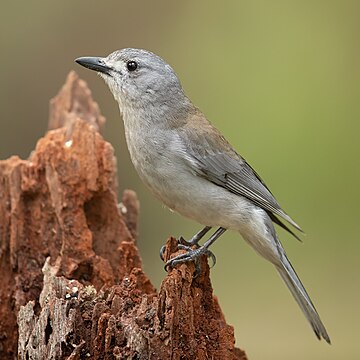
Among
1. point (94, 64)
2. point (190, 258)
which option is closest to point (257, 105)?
point (94, 64)

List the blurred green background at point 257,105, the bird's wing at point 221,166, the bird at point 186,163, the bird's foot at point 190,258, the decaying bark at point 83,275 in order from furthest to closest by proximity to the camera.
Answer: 1. the blurred green background at point 257,105
2. the bird's wing at point 221,166
3. the bird at point 186,163
4. the bird's foot at point 190,258
5. the decaying bark at point 83,275

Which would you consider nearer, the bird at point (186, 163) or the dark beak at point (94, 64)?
the bird at point (186, 163)

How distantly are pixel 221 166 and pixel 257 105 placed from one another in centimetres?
437

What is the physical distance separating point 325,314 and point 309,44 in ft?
11.0

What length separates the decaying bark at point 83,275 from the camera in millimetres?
5094

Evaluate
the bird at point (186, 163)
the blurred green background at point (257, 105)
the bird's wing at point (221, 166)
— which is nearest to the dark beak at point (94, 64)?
the bird at point (186, 163)

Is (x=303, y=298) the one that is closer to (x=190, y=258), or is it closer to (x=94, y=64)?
(x=190, y=258)

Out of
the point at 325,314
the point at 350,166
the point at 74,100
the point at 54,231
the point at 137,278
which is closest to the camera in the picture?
the point at 137,278

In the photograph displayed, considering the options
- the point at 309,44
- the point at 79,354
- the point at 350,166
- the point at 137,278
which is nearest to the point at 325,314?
the point at 350,166

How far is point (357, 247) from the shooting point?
1063cm

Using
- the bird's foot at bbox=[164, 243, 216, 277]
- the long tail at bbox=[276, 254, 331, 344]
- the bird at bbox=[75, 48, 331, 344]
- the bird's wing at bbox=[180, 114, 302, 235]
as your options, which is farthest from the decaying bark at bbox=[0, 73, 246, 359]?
the long tail at bbox=[276, 254, 331, 344]

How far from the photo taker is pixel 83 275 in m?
6.26

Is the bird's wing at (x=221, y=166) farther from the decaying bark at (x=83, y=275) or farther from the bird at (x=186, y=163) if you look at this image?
the decaying bark at (x=83, y=275)

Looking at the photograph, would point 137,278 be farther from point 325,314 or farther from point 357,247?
point 357,247
